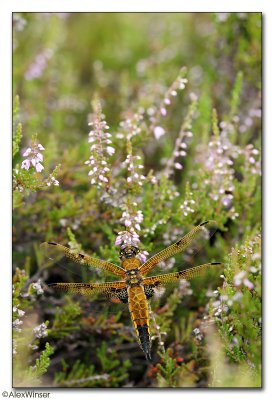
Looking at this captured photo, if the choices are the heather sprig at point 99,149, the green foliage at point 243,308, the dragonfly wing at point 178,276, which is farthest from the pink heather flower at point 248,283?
the heather sprig at point 99,149

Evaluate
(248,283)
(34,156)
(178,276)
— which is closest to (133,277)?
(178,276)

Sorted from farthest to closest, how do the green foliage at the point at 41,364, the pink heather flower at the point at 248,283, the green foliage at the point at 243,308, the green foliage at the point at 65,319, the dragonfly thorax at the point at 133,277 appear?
the green foliage at the point at 65,319
the dragonfly thorax at the point at 133,277
the green foliage at the point at 41,364
the green foliage at the point at 243,308
the pink heather flower at the point at 248,283

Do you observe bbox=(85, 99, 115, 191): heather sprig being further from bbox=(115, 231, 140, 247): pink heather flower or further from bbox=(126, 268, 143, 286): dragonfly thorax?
bbox=(126, 268, 143, 286): dragonfly thorax

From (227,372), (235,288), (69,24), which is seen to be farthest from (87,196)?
(69,24)

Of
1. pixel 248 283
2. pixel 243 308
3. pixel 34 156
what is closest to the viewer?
pixel 248 283

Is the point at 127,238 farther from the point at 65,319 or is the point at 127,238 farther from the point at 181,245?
the point at 65,319

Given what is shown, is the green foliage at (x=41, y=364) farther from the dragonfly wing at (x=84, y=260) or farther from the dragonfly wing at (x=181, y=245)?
the dragonfly wing at (x=181, y=245)

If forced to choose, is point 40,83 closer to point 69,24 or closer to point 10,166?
point 69,24
